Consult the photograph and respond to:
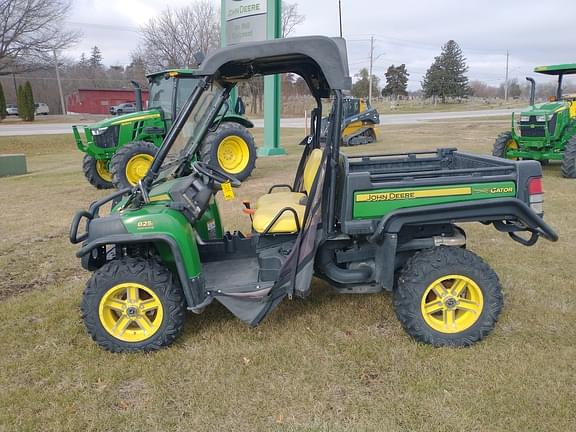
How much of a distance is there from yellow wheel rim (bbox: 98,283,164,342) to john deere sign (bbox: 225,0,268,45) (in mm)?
10363

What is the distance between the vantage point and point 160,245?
3338 millimetres

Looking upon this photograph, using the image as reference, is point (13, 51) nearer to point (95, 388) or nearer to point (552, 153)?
point (552, 153)

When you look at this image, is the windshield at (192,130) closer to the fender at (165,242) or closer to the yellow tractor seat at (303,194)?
the fender at (165,242)

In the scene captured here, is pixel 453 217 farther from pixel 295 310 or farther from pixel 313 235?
pixel 295 310

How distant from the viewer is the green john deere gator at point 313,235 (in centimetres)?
307

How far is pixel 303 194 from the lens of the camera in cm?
412

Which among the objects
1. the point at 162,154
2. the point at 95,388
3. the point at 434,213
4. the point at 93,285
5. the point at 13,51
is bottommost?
the point at 95,388

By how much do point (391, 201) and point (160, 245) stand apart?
1575 millimetres

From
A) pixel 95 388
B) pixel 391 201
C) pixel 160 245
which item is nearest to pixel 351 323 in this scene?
pixel 391 201

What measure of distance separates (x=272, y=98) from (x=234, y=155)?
4184 millimetres

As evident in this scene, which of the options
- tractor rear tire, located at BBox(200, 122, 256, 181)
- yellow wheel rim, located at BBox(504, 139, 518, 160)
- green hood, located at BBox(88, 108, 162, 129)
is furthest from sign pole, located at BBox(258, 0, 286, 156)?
yellow wheel rim, located at BBox(504, 139, 518, 160)

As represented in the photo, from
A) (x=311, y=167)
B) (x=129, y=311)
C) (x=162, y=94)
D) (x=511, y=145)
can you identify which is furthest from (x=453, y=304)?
(x=511, y=145)

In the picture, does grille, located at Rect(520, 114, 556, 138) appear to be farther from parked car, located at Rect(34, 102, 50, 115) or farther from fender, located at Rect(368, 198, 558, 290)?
parked car, located at Rect(34, 102, 50, 115)

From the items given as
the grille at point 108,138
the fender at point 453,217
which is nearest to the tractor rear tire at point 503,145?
the grille at point 108,138
